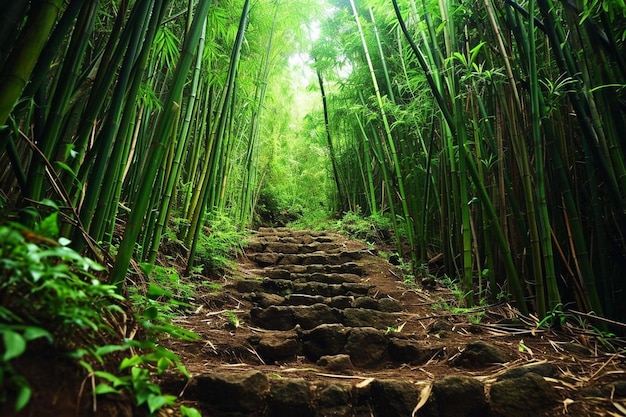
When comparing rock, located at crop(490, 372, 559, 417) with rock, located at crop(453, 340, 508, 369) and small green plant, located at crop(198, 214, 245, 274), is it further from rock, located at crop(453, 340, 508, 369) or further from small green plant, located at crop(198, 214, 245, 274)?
small green plant, located at crop(198, 214, 245, 274)

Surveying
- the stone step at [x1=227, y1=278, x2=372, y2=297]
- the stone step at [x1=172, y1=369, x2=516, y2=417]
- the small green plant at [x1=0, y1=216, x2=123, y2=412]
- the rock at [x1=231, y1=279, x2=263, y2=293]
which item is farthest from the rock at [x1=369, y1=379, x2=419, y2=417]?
the rock at [x1=231, y1=279, x2=263, y2=293]

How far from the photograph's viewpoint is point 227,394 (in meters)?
1.06

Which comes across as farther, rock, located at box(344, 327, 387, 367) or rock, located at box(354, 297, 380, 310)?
rock, located at box(354, 297, 380, 310)

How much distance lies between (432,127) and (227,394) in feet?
7.45

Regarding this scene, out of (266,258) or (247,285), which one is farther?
(266,258)

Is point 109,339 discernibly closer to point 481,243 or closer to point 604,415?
point 604,415

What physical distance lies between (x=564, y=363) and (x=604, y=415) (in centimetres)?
35

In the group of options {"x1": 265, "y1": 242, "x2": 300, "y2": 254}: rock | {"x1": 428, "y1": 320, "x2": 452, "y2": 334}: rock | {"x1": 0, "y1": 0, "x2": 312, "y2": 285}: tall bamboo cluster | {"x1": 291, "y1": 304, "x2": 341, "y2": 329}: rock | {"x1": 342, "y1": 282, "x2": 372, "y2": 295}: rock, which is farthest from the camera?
{"x1": 265, "y1": 242, "x2": 300, "y2": 254}: rock

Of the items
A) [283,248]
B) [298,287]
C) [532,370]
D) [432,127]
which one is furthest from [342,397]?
[283,248]

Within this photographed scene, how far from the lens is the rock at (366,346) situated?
5.16 feet

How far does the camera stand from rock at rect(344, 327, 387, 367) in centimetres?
157

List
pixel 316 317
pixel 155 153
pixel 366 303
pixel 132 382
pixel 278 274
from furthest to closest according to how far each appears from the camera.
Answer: pixel 278 274
pixel 366 303
pixel 316 317
pixel 155 153
pixel 132 382

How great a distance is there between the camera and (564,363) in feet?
4.33

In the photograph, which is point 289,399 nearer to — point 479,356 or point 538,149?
point 479,356
